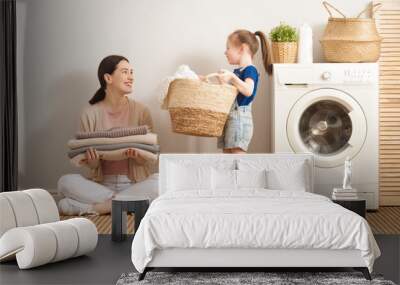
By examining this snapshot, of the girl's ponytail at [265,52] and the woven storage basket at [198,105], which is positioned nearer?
the woven storage basket at [198,105]

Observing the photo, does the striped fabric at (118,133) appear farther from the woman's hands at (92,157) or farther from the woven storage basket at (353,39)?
the woven storage basket at (353,39)

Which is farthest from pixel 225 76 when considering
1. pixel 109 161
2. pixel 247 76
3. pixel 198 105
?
pixel 109 161

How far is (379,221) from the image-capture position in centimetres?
710

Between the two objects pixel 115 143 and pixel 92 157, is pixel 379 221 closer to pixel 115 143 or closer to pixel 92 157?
pixel 115 143

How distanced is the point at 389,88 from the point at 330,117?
2.61 ft

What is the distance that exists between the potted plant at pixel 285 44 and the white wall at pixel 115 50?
0.41 metres

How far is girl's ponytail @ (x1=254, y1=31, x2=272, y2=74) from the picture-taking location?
7.67 m

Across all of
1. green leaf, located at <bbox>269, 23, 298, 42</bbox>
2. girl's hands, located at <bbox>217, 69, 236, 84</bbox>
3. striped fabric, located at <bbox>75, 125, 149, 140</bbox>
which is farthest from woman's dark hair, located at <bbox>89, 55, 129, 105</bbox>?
green leaf, located at <bbox>269, 23, 298, 42</bbox>

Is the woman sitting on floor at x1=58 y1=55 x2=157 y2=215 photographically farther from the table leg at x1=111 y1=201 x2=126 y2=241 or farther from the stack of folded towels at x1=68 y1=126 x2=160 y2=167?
the table leg at x1=111 y1=201 x2=126 y2=241

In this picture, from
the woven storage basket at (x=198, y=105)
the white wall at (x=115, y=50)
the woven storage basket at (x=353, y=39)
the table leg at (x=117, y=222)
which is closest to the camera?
the table leg at (x=117, y=222)

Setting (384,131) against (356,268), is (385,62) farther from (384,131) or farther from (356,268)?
(356,268)

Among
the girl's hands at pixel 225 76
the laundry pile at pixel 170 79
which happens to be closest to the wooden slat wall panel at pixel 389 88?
the girl's hands at pixel 225 76

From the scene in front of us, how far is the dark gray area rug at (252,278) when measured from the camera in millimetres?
4559

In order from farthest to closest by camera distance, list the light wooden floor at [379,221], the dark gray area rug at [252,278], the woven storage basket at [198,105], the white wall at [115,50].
Result: the white wall at [115,50] → the woven storage basket at [198,105] → the light wooden floor at [379,221] → the dark gray area rug at [252,278]
